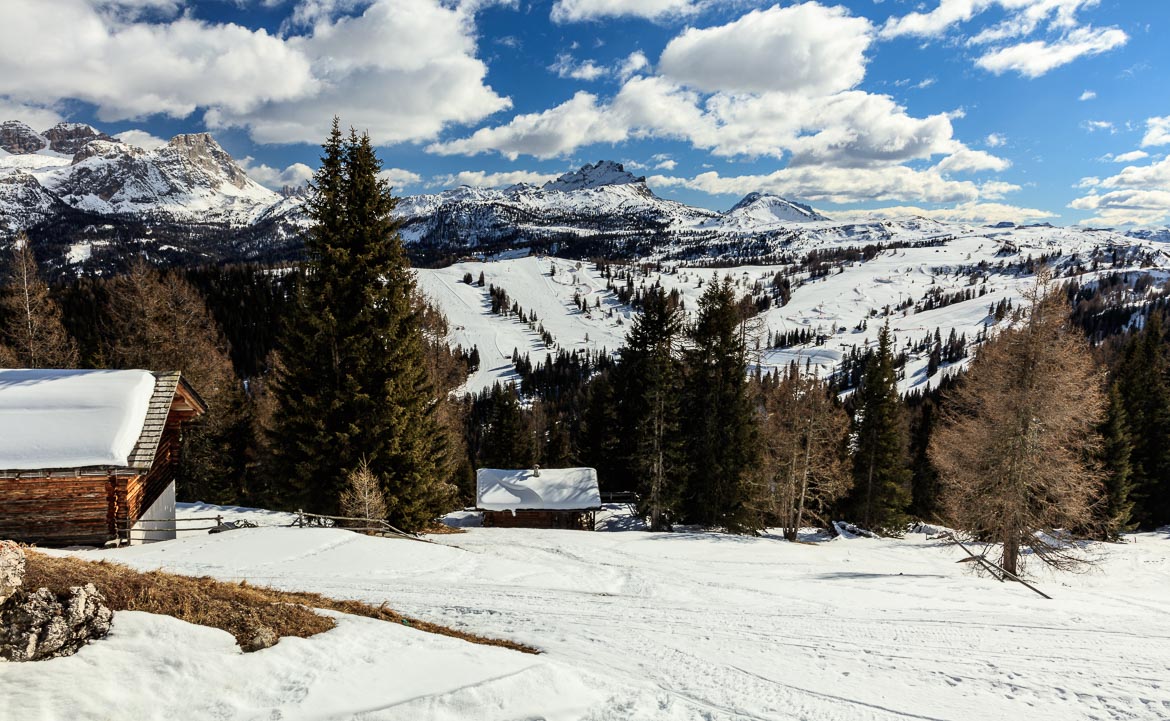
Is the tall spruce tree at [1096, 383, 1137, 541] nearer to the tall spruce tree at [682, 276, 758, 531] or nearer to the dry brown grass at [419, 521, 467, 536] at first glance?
the tall spruce tree at [682, 276, 758, 531]

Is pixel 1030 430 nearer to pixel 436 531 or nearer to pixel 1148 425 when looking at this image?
pixel 436 531

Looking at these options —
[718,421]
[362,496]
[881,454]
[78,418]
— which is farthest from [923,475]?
[78,418]

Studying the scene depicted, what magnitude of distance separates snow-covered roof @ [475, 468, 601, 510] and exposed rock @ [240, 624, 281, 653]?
26.9m

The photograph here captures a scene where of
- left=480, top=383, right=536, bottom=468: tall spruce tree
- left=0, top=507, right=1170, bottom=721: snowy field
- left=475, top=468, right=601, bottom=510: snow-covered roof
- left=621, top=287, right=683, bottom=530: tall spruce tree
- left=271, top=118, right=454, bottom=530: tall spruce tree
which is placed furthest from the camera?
left=480, top=383, right=536, bottom=468: tall spruce tree

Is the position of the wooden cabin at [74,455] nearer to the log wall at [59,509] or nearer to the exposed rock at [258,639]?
the log wall at [59,509]

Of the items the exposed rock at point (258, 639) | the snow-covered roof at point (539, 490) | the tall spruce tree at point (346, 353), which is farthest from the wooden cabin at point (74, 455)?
the snow-covered roof at point (539, 490)

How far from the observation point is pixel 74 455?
14758mm

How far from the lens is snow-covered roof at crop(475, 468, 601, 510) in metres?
33.6

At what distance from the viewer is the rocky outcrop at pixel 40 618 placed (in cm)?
568

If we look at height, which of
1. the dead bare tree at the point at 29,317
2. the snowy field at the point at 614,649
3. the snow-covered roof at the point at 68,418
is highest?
the dead bare tree at the point at 29,317

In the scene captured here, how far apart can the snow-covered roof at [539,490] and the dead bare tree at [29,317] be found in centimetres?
2471

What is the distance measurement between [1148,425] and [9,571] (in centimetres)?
6495

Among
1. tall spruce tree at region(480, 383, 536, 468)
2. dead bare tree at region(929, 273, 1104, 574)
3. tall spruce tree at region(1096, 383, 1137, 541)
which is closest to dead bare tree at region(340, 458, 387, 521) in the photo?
dead bare tree at region(929, 273, 1104, 574)

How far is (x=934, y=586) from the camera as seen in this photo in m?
16.4
